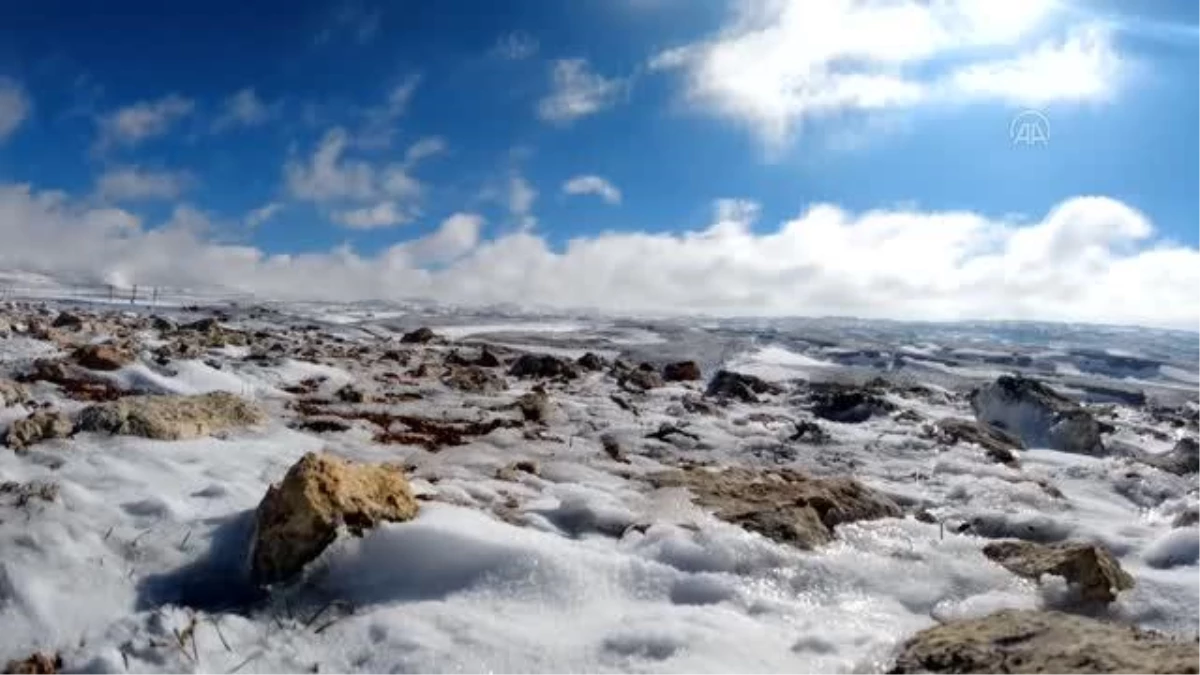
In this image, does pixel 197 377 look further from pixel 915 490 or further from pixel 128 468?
pixel 915 490

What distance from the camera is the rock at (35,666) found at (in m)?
5.68

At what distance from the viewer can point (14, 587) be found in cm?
648

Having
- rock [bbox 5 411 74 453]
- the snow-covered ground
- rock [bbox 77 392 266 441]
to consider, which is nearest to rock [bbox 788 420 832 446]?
the snow-covered ground

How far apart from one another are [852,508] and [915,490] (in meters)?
2.92

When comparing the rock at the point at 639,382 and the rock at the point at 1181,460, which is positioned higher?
the rock at the point at 639,382

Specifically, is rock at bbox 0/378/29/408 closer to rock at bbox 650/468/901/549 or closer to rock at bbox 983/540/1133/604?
rock at bbox 650/468/901/549

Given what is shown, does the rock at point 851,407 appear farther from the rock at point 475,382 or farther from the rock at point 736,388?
the rock at point 475,382

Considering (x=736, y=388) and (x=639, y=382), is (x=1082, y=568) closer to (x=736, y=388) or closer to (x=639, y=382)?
(x=736, y=388)

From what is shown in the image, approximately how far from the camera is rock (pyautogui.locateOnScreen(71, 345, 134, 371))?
1591 cm

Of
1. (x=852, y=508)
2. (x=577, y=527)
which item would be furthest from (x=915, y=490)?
(x=577, y=527)

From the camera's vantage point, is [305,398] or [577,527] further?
[305,398]

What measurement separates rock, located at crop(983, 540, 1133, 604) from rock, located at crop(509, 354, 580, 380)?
17400mm

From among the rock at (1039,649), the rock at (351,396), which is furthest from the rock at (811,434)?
the rock at (1039,649)

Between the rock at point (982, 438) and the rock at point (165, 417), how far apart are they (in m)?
12.3
